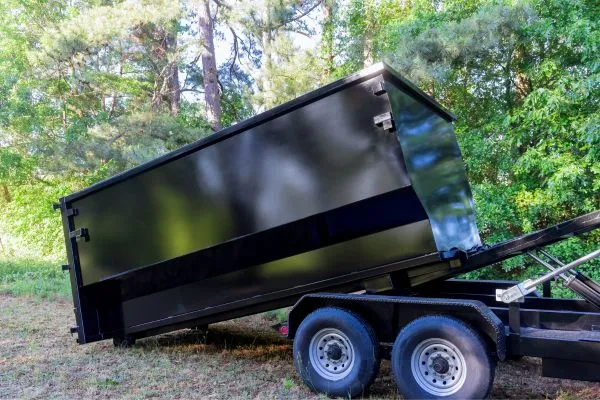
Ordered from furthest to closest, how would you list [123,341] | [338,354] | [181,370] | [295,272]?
[123,341] → [181,370] → [295,272] → [338,354]

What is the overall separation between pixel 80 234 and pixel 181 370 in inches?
81.5

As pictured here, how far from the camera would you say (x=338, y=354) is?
4367mm

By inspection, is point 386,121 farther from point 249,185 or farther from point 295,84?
point 295,84

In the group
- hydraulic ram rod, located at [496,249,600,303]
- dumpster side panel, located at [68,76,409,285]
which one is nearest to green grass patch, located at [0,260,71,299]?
dumpster side panel, located at [68,76,409,285]

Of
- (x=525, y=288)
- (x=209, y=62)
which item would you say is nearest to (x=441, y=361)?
(x=525, y=288)

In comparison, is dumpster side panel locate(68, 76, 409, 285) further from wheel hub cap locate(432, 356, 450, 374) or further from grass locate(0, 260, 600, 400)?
wheel hub cap locate(432, 356, 450, 374)

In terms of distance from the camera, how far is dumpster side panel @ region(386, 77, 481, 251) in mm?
4305

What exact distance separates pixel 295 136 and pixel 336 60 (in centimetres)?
1307

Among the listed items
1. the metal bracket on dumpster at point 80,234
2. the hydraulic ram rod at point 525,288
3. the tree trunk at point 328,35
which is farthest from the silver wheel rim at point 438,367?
the tree trunk at point 328,35

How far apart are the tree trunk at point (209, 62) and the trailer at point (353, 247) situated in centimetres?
1095

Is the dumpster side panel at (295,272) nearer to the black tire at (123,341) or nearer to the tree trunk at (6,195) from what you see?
the black tire at (123,341)

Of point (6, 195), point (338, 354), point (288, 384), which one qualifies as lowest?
point (288, 384)

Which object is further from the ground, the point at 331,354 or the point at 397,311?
the point at 397,311

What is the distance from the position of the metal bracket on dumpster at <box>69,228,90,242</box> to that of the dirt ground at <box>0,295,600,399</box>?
1.34m
